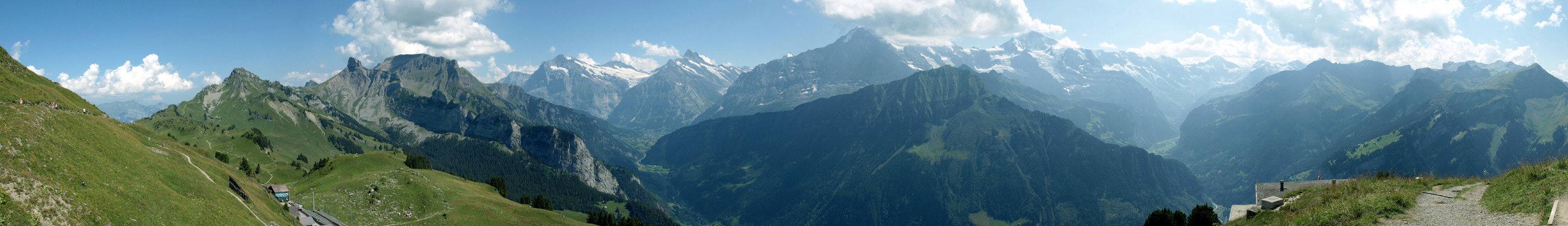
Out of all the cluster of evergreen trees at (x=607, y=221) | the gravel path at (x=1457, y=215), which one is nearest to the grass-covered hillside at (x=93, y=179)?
the cluster of evergreen trees at (x=607, y=221)

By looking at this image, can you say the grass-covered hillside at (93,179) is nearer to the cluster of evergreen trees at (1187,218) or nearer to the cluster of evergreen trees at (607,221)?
the cluster of evergreen trees at (607,221)

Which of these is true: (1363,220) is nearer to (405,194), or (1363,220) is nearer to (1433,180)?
(1433,180)

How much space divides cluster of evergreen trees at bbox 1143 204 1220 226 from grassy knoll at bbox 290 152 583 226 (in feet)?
290

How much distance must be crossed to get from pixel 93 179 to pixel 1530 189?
10053 centimetres

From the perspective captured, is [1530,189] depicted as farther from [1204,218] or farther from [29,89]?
[29,89]

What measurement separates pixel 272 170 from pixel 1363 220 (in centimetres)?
21034

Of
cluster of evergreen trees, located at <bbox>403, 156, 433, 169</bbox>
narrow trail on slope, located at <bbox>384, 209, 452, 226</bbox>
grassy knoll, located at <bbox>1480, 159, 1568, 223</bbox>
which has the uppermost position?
grassy knoll, located at <bbox>1480, 159, 1568, 223</bbox>

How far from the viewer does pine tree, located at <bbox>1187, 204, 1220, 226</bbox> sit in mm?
46031

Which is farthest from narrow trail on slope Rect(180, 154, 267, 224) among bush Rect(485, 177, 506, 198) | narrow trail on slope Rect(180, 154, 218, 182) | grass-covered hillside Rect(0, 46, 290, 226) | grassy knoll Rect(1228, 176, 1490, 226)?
grassy knoll Rect(1228, 176, 1490, 226)

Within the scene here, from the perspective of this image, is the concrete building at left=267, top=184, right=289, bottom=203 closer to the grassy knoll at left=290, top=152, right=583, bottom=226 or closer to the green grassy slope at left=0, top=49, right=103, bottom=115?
the grassy knoll at left=290, top=152, right=583, bottom=226

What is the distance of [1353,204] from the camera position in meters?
29.2

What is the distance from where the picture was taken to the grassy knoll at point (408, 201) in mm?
94812

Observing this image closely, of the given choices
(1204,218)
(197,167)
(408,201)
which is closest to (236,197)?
(197,167)

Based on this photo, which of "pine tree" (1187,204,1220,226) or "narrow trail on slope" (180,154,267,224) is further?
"narrow trail on slope" (180,154,267,224)
